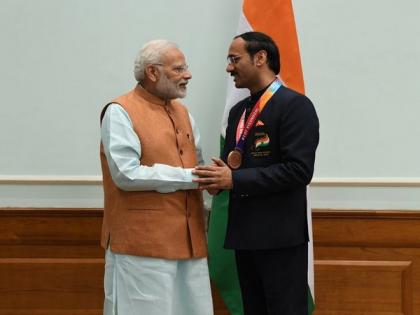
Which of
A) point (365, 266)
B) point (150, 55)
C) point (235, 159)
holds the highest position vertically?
point (150, 55)

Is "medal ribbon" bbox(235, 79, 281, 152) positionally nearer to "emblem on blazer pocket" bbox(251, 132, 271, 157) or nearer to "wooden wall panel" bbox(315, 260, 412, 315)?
"emblem on blazer pocket" bbox(251, 132, 271, 157)

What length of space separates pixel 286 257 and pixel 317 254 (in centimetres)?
85

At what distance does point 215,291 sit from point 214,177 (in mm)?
1015

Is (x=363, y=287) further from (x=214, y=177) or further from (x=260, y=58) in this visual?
(x=260, y=58)

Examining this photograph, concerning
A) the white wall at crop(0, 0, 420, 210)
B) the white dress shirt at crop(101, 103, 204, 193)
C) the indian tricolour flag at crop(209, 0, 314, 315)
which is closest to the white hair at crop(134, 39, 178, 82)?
the white dress shirt at crop(101, 103, 204, 193)

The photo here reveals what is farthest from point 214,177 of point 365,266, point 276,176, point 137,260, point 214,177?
point 365,266

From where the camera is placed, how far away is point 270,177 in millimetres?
2080

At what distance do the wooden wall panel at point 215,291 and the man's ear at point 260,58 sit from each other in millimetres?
983

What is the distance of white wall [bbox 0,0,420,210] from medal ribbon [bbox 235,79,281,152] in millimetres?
725

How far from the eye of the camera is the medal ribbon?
7.18 ft

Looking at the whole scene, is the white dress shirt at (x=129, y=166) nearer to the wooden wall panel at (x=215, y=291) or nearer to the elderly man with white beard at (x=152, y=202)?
the elderly man with white beard at (x=152, y=202)

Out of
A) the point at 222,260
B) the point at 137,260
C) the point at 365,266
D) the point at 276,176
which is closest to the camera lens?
the point at 276,176

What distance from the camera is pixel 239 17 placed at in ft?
9.31

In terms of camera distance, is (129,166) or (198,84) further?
(198,84)
